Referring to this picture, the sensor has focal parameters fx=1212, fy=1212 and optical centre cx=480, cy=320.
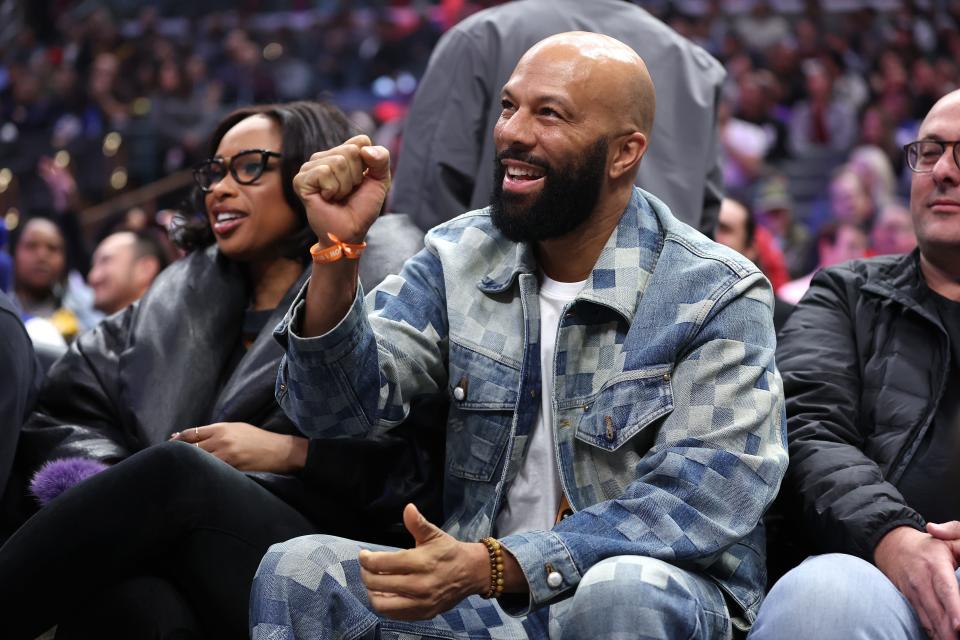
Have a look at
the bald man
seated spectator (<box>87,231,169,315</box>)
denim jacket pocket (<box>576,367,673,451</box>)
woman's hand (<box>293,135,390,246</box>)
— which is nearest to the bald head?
the bald man

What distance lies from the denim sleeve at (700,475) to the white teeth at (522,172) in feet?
1.45

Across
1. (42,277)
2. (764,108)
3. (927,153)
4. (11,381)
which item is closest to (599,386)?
(927,153)

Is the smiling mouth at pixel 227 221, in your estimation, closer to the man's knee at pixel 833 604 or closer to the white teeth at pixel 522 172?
the white teeth at pixel 522 172

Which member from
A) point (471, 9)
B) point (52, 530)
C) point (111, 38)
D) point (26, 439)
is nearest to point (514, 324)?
point (52, 530)

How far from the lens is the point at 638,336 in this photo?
2.21 meters

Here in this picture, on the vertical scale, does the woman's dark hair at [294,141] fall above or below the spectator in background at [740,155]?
above

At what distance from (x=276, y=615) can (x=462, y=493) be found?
0.51 meters

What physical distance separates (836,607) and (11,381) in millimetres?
1812

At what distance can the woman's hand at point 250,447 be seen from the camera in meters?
2.53

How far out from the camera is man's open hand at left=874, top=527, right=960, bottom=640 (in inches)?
78.7

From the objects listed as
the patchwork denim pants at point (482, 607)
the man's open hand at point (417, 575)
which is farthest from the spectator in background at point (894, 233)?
the man's open hand at point (417, 575)

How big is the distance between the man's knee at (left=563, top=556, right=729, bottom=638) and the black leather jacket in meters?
0.71

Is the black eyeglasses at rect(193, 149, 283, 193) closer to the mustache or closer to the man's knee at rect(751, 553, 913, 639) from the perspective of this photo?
the mustache

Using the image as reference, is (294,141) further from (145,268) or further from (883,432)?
(145,268)
